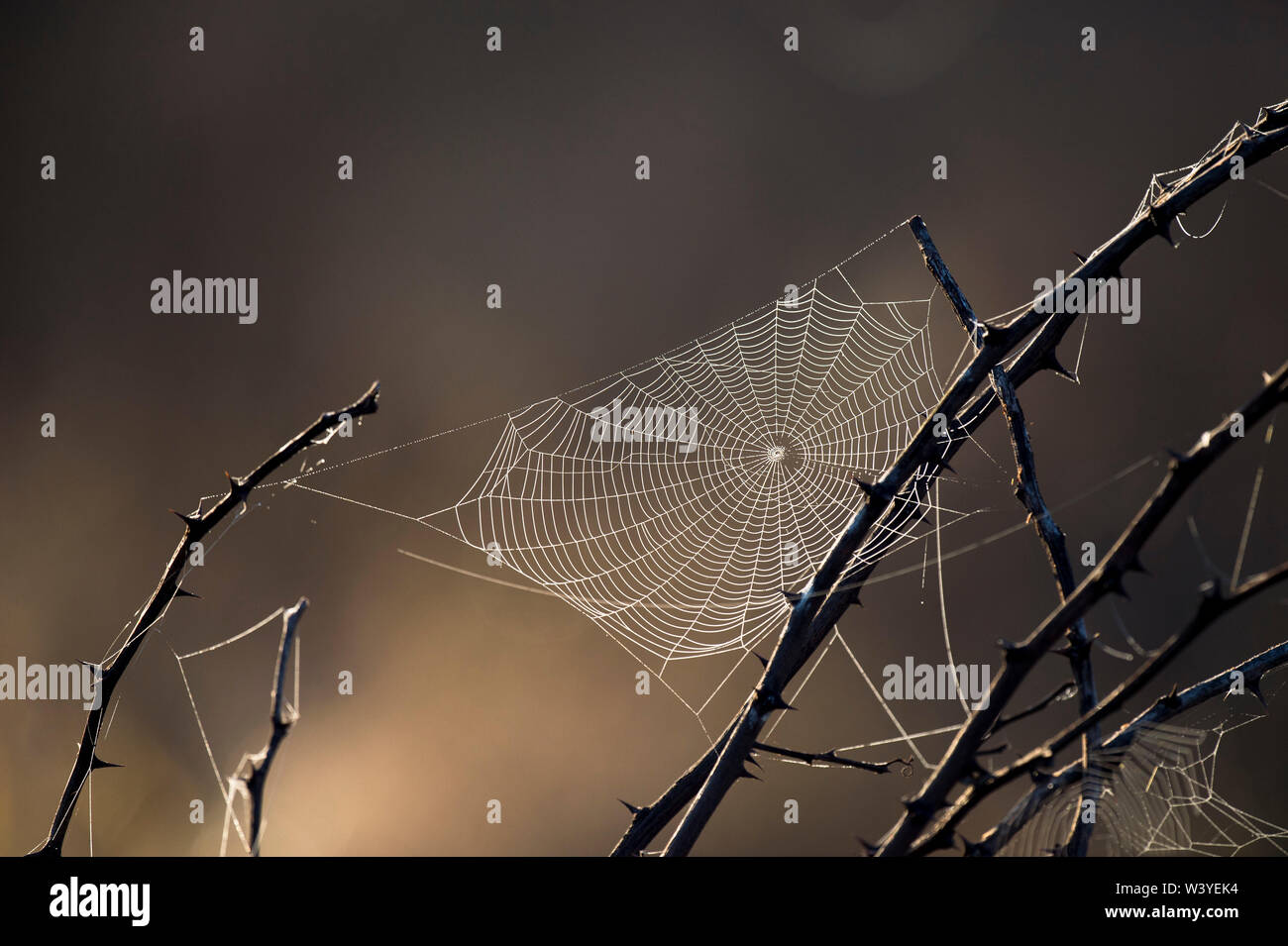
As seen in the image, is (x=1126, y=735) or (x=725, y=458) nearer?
(x=1126, y=735)

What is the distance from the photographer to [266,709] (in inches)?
124

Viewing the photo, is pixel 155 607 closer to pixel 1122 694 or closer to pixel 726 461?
pixel 1122 694

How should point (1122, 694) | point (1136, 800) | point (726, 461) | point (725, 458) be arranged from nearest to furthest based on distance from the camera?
point (1122, 694) → point (1136, 800) → point (726, 461) → point (725, 458)

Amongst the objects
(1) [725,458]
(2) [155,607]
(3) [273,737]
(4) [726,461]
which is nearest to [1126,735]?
(3) [273,737]

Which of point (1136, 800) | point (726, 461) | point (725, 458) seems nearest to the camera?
point (1136, 800)

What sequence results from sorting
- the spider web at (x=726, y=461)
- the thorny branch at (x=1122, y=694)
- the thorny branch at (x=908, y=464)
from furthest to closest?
the spider web at (x=726, y=461)
the thorny branch at (x=908, y=464)
the thorny branch at (x=1122, y=694)

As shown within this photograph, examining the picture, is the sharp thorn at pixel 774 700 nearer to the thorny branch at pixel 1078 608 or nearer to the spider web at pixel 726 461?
the thorny branch at pixel 1078 608

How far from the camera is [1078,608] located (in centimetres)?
37

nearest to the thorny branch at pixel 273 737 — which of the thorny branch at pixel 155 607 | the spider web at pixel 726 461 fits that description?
the thorny branch at pixel 155 607

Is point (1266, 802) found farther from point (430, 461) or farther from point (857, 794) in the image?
point (430, 461)

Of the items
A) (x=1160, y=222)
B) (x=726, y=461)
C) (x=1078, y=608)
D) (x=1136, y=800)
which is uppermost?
(x=726, y=461)

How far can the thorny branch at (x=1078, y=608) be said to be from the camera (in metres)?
0.34
